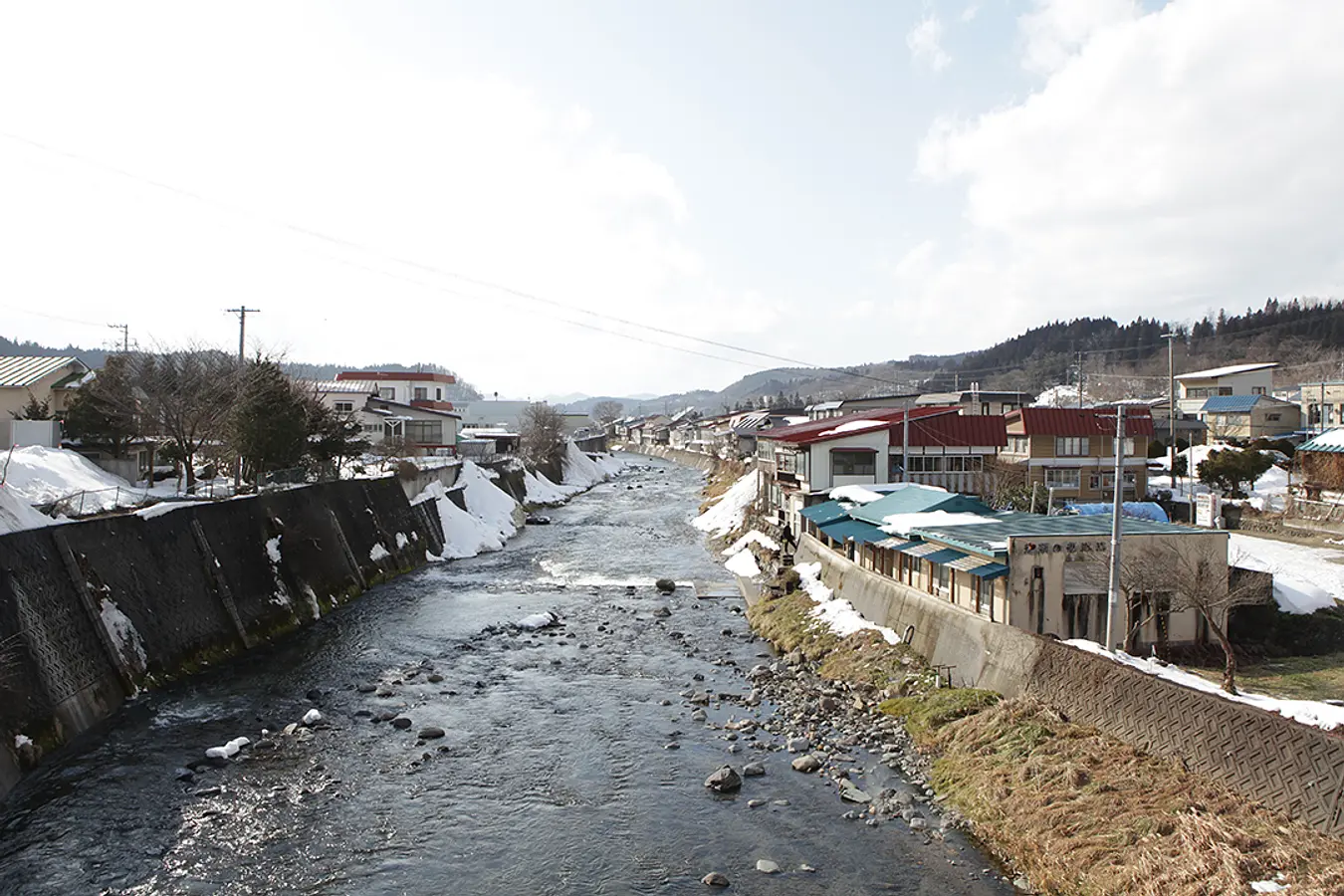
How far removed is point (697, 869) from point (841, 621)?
12.3 m

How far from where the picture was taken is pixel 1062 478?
3491 centimetres

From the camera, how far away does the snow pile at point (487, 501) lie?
4588 cm

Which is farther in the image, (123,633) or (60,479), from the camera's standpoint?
(60,479)

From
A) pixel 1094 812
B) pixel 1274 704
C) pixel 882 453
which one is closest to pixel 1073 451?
pixel 882 453

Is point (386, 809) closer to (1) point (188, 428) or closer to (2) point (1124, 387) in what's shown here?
(1) point (188, 428)

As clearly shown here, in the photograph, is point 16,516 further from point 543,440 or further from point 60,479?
point 543,440

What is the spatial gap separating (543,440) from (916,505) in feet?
189

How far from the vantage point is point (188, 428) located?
3139 centimetres

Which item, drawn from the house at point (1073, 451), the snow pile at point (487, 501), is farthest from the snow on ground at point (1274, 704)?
the snow pile at point (487, 501)

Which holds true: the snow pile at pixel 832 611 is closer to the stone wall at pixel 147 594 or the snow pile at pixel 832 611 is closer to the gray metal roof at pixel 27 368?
the stone wall at pixel 147 594

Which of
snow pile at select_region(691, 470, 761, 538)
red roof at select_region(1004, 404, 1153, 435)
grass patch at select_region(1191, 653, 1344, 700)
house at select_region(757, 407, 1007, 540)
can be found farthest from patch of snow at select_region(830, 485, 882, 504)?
snow pile at select_region(691, 470, 761, 538)

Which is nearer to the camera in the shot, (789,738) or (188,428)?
(789,738)

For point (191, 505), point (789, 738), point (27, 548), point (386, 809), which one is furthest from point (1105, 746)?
point (191, 505)

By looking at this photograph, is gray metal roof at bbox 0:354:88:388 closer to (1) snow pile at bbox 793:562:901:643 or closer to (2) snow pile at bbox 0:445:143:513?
(2) snow pile at bbox 0:445:143:513
